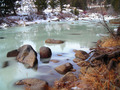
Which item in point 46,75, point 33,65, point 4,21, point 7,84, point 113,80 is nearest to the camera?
point 113,80

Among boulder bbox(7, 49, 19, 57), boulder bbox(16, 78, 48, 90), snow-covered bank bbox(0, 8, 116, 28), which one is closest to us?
boulder bbox(16, 78, 48, 90)

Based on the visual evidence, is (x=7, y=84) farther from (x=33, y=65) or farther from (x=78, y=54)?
(x=78, y=54)

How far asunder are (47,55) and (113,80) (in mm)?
3979

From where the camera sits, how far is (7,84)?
4.20 metres

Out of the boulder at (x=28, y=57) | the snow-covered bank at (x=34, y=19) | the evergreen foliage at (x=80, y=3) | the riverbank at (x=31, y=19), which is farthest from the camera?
the evergreen foliage at (x=80, y=3)

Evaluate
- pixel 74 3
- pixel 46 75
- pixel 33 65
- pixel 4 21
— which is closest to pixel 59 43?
pixel 33 65

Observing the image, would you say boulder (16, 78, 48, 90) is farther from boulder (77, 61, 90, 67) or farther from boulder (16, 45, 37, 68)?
boulder (77, 61, 90, 67)

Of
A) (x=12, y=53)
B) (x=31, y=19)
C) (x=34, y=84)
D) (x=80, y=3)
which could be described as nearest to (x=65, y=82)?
(x=34, y=84)

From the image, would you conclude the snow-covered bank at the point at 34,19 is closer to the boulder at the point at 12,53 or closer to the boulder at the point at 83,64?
the boulder at the point at 83,64

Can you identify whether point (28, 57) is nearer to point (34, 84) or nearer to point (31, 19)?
point (34, 84)

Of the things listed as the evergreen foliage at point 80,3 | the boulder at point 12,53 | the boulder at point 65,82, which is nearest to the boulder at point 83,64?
the boulder at point 65,82

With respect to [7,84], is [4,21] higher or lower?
higher

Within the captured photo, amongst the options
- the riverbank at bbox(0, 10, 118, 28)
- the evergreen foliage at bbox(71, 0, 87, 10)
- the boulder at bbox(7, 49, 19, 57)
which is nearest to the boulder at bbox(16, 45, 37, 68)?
the boulder at bbox(7, 49, 19, 57)

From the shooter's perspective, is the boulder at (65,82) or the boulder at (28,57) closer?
the boulder at (65,82)
